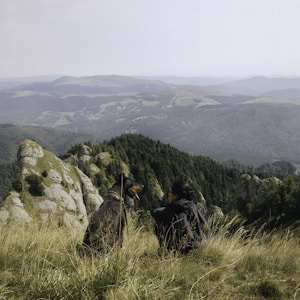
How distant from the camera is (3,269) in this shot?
14.1 feet

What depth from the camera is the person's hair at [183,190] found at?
7082mm

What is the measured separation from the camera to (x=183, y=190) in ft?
23.3

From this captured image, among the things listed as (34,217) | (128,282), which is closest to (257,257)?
(128,282)

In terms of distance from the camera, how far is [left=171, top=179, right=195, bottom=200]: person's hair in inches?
279

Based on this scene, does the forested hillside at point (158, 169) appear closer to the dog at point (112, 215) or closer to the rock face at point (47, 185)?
the rock face at point (47, 185)

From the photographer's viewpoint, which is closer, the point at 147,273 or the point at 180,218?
the point at 147,273

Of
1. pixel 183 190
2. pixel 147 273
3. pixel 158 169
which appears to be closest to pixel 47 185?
pixel 183 190

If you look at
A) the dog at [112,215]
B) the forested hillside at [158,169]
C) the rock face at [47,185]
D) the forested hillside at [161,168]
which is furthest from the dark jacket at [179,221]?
the forested hillside at [161,168]

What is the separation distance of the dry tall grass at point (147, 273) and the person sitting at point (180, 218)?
0.34 m

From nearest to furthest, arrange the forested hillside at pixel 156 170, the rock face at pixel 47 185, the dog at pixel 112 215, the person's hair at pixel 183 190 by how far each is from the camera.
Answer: the dog at pixel 112 215, the person's hair at pixel 183 190, the rock face at pixel 47 185, the forested hillside at pixel 156 170

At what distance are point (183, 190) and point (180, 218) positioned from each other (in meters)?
0.75

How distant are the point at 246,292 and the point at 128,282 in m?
1.76

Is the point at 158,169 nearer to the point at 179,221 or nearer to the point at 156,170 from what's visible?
the point at 156,170

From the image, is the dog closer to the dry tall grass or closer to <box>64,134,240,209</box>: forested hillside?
the dry tall grass
